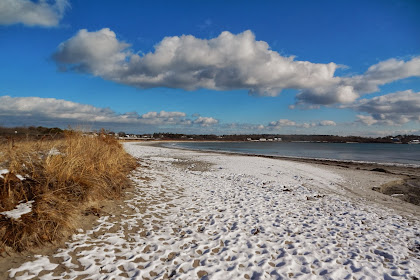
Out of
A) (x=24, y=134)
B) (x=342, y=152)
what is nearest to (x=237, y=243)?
(x=24, y=134)

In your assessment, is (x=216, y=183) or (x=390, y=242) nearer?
(x=390, y=242)

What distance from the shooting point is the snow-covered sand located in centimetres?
400

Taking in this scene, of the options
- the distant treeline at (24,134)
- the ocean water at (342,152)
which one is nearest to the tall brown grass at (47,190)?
the distant treeline at (24,134)

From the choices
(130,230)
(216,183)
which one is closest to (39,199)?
Result: (130,230)

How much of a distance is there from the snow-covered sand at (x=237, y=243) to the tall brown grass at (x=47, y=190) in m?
0.58

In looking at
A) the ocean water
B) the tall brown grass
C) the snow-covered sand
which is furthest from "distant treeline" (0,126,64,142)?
the ocean water

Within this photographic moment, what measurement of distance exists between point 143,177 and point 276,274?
8.40m

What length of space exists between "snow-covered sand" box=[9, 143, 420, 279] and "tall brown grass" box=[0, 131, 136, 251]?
Answer: 580mm

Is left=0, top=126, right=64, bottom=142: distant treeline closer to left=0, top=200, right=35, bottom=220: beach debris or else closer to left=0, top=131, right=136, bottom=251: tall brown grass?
left=0, top=131, right=136, bottom=251: tall brown grass

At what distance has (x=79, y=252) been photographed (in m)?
4.35

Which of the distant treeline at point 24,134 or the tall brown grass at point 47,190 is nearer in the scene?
the tall brown grass at point 47,190

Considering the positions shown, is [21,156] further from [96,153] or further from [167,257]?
[167,257]

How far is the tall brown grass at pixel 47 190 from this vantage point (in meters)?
4.37

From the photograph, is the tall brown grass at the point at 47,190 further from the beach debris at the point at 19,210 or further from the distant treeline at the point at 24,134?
the distant treeline at the point at 24,134
